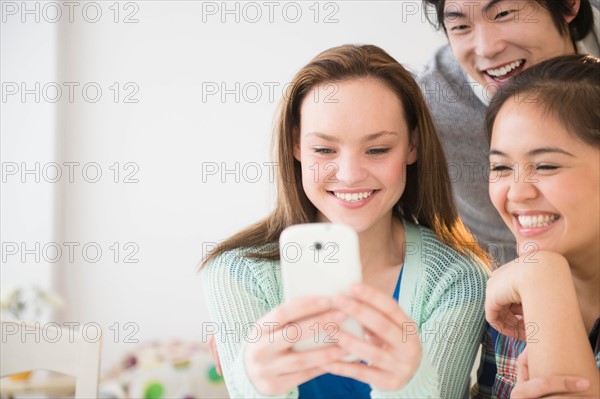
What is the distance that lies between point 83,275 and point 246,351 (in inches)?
93.3

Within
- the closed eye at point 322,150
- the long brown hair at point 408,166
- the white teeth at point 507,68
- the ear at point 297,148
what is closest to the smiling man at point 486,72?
the white teeth at point 507,68

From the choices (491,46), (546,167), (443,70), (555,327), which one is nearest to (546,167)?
(546,167)

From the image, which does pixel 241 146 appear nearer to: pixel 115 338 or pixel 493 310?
pixel 115 338

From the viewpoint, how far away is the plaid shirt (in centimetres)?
117

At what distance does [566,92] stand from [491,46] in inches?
20.1

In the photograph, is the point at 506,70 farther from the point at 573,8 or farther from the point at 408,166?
the point at 408,166

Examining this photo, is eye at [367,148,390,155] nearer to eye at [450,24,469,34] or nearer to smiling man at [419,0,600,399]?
smiling man at [419,0,600,399]

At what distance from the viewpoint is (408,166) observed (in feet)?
4.66

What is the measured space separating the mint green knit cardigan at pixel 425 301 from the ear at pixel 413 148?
0.17 m

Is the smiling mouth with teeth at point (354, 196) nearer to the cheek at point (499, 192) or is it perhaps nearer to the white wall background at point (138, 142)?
the cheek at point (499, 192)

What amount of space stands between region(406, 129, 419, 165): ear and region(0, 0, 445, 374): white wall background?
161 centimetres

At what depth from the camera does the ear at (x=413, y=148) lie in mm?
1374

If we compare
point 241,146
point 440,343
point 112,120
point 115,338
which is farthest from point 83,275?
point 440,343

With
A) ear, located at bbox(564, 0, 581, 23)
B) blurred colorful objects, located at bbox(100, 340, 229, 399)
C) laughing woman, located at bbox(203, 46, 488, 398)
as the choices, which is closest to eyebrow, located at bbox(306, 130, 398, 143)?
laughing woman, located at bbox(203, 46, 488, 398)
